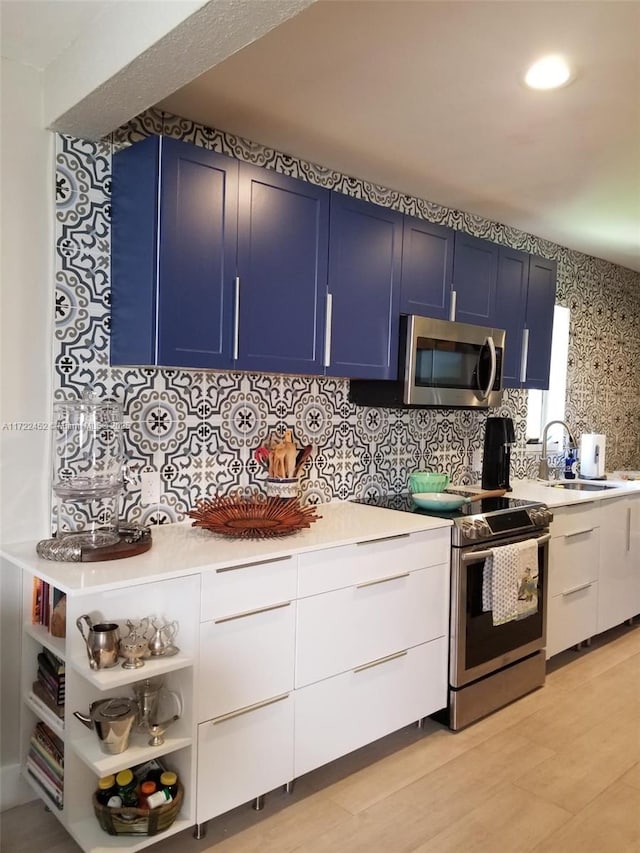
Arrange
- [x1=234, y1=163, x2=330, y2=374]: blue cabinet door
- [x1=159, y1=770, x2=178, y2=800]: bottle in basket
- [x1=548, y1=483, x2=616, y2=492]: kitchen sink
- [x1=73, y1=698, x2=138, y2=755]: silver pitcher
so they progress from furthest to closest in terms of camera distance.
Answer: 1. [x1=548, y1=483, x2=616, y2=492]: kitchen sink
2. [x1=234, y1=163, x2=330, y2=374]: blue cabinet door
3. [x1=159, y1=770, x2=178, y2=800]: bottle in basket
4. [x1=73, y1=698, x2=138, y2=755]: silver pitcher

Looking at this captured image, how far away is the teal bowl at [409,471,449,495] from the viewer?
3.24m

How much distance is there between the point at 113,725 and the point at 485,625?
1.62m

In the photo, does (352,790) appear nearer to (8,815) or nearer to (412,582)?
(412,582)

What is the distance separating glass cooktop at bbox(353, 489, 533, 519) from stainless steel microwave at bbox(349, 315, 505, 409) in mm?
463

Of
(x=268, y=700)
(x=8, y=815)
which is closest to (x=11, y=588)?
(x=8, y=815)

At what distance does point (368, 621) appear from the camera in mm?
2422

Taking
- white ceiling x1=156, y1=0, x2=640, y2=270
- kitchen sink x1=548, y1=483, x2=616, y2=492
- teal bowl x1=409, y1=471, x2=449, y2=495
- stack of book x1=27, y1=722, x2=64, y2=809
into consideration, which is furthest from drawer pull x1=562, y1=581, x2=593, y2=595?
stack of book x1=27, y1=722, x2=64, y2=809

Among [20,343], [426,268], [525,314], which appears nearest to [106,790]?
[20,343]

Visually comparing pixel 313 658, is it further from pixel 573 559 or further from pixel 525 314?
pixel 525 314

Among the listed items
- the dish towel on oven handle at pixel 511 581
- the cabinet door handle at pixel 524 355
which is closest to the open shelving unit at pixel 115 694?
the dish towel on oven handle at pixel 511 581

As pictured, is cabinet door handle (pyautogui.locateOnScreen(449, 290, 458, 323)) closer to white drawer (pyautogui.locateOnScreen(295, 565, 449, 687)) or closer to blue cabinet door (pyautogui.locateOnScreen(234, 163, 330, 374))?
blue cabinet door (pyautogui.locateOnScreen(234, 163, 330, 374))

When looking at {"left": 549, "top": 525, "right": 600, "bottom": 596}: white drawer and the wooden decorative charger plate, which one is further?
{"left": 549, "top": 525, "right": 600, "bottom": 596}: white drawer

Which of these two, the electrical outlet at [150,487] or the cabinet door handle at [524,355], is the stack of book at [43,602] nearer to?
the electrical outlet at [150,487]

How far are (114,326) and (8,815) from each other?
1635 mm
